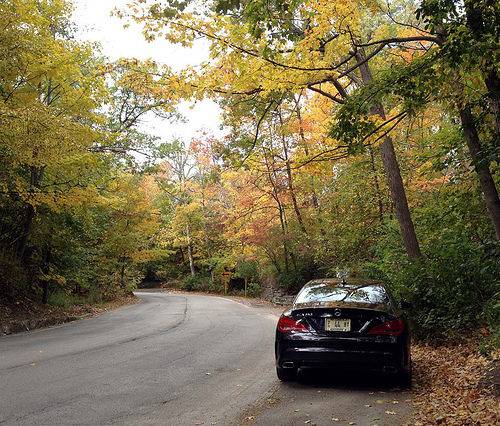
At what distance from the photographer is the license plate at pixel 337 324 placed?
Result: 628 centimetres

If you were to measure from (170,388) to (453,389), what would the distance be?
12.4 ft

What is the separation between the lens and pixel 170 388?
6.55 metres

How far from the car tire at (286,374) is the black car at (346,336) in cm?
13

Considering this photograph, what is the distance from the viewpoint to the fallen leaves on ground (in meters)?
4.92

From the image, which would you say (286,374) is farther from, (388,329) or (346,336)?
(388,329)

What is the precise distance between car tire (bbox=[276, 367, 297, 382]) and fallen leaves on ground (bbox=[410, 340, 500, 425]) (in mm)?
1703

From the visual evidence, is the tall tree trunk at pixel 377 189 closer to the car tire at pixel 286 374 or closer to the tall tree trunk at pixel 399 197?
the tall tree trunk at pixel 399 197

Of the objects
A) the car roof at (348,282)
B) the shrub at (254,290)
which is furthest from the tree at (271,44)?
the shrub at (254,290)

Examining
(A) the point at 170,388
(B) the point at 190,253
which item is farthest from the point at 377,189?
(B) the point at 190,253

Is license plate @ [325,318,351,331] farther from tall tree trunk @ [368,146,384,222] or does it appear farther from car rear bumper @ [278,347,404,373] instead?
tall tree trunk @ [368,146,384,222]

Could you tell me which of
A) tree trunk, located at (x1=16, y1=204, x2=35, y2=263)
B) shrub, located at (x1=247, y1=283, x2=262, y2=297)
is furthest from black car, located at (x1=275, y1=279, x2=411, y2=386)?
shrub, located at (x1=247, y1=283, x2=262, y2=297)

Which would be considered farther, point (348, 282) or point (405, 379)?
point (348, 282)

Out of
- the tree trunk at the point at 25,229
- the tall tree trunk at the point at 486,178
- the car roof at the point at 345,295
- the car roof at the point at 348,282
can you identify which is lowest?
the car roof at the point at 345,295

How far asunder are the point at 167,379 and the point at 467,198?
687cm
